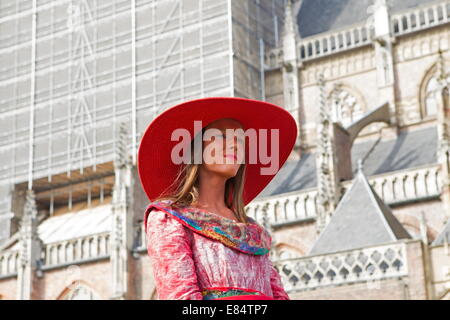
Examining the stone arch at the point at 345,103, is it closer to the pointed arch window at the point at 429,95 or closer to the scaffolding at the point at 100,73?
the pointed arch window at the point at 429,95

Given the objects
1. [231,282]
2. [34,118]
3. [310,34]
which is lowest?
[231,282]

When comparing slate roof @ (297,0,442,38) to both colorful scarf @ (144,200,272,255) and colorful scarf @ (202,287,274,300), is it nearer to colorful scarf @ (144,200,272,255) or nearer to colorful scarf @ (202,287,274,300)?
colorful scarf @ (144,200,272,255)

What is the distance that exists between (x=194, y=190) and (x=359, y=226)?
15.6 metres

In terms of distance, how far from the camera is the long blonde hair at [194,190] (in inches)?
103

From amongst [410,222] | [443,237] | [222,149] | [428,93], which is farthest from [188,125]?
[428,93]

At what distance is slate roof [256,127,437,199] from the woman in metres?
19.5

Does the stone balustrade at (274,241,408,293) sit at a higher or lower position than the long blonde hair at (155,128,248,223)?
higher

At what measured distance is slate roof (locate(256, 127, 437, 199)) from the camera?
22.7 m

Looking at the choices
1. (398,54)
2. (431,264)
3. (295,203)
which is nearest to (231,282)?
(431,264)

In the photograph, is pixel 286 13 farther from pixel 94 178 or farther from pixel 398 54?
pixel 94 178

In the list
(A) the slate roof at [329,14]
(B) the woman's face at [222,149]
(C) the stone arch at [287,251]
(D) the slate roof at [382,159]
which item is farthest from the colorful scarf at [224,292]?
(A) the slate roof at [329,14]

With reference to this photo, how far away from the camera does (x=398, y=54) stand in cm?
2675

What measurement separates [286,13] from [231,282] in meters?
27.2

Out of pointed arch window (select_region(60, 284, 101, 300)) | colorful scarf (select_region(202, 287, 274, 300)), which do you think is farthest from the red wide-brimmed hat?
pointed arch window (select_region(60, 284, 101, 300))
